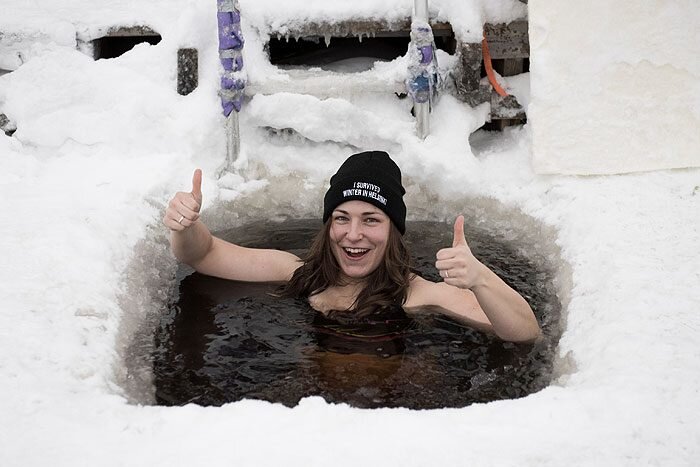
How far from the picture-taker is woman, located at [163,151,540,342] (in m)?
3.48

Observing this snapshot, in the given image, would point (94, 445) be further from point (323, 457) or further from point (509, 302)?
point (509, 302)

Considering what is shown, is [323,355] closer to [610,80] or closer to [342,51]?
[610,80]

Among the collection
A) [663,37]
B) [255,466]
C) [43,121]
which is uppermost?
[663,37]

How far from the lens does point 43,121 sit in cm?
458

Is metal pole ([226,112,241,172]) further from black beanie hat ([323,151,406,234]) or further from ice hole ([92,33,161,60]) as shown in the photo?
black beanie hat ([323,151,406,234])

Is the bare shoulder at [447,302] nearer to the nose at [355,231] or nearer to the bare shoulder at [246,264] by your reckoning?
the nose at [355,231]

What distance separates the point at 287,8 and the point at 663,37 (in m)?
2.05

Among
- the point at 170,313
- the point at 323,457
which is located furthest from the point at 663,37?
the point at 323,457

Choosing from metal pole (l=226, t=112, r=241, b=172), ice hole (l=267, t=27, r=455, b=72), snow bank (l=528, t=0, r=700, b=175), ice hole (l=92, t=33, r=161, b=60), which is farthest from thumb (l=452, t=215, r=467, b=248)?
ice hole (l=92, t=33, r=161, b=60)

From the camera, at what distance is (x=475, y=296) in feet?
10.5

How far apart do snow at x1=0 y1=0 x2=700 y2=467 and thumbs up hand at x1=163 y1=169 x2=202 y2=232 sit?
338 mm

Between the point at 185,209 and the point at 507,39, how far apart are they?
7.96 feet

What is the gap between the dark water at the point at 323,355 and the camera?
298 cm

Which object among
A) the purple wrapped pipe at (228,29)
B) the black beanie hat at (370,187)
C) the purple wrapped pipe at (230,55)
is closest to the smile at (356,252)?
the black beanie hat at (370,187)
